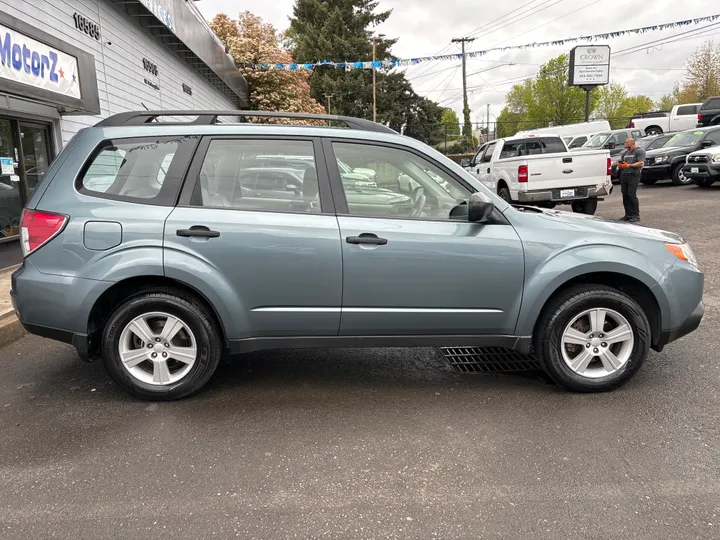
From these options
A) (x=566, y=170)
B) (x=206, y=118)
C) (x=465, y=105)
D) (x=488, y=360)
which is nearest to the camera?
(x=206, y=118)

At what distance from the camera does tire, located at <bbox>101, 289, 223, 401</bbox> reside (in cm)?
356

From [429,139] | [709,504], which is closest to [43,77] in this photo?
[709,504]

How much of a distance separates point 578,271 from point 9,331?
4.97m

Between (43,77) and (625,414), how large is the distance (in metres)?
8.10

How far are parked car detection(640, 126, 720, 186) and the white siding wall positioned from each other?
14.5m

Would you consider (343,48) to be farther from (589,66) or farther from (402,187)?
(402,187)

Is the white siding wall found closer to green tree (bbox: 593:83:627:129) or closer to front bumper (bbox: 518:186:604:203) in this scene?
front bumper (bbox: 518:186:604:203)

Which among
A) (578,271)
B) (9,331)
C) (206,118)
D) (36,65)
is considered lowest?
(9,331)

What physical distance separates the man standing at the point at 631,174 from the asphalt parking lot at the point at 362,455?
7.37m

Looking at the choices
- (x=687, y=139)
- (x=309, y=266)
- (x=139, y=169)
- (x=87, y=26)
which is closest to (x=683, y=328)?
(x=309, y=266)

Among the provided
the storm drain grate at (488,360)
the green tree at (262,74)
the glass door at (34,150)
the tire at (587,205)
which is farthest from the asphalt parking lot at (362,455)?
the green tree at (262,74)

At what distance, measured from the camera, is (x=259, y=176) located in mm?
3652

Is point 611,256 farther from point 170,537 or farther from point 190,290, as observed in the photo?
point 170,537

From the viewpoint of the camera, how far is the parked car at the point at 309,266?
3.49 metres
